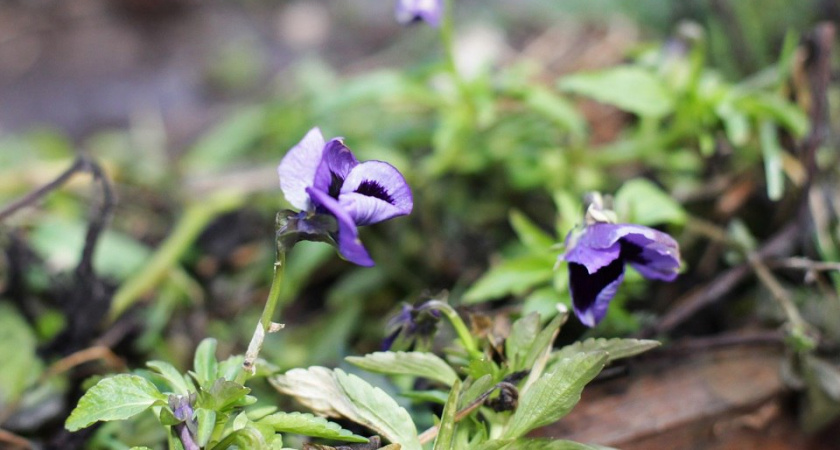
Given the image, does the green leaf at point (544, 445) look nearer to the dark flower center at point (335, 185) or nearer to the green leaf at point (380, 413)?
the green leaf at point (380, 413)

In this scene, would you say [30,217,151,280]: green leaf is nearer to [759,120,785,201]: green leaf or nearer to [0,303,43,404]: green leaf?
[0,303,43,404]: green leaf

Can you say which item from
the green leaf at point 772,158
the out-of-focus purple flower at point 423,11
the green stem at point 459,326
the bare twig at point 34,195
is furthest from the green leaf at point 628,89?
the bare twig at point 34,195

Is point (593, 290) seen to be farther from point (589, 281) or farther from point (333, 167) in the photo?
point (333, 167)

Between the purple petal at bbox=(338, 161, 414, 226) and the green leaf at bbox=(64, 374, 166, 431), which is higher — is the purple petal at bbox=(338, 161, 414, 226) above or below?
above

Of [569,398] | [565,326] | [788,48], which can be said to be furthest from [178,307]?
[788,48]

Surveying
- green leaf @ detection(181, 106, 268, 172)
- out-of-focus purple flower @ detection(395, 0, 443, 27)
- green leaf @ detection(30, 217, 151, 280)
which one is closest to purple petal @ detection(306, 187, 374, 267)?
out-of-focus purple flower @ detection(395, 0, 443, 27)

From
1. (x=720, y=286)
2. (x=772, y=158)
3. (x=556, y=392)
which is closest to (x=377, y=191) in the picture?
(x=556, y=392)
